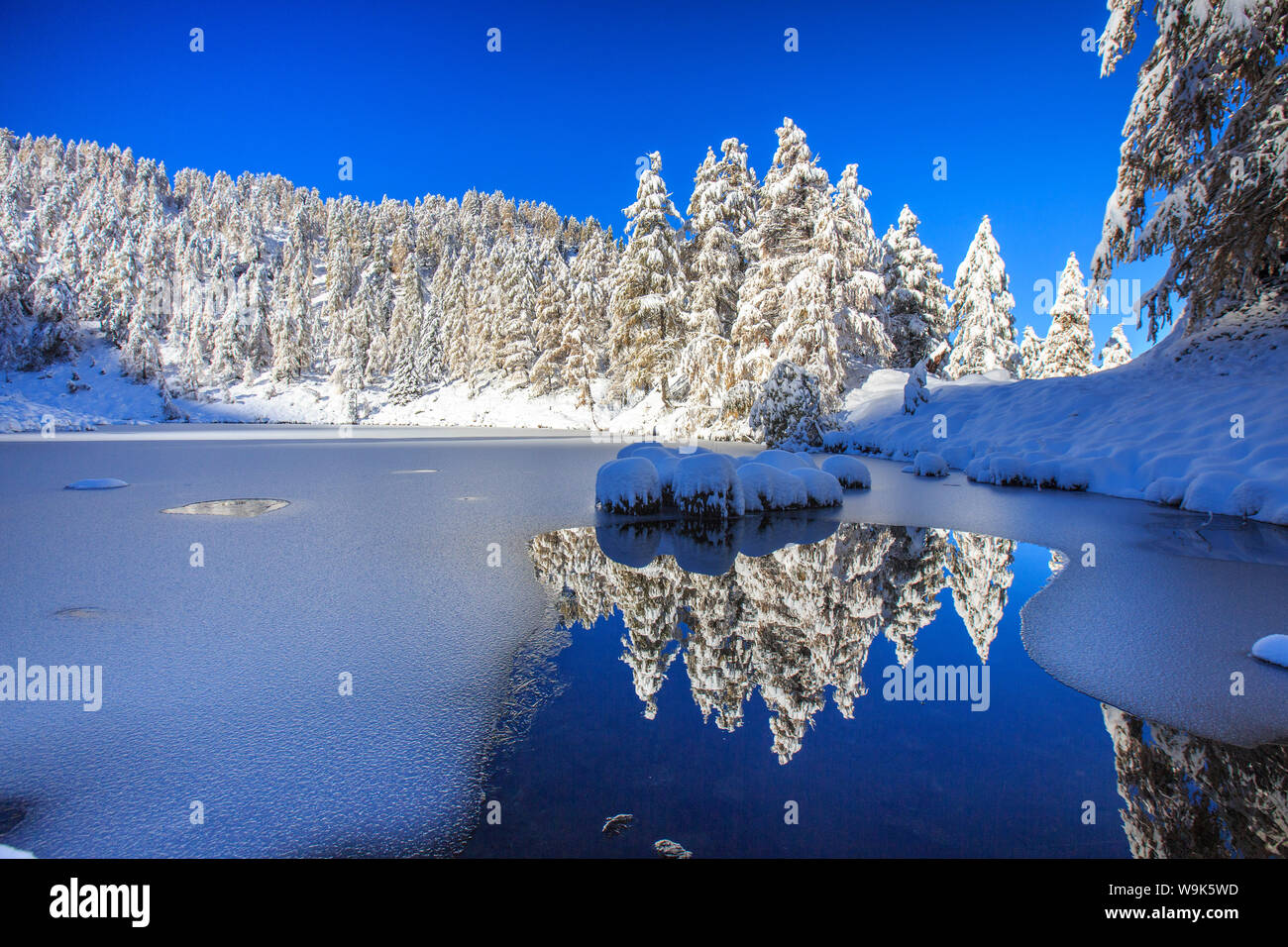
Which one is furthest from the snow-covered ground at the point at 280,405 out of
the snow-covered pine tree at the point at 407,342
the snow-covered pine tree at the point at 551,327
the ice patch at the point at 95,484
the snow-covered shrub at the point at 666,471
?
the ice patch at the point at 95,484

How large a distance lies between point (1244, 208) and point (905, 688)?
14.2 meters

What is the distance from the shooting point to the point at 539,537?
818 centimetres

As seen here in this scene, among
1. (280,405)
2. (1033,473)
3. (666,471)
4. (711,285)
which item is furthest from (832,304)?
(280,405)

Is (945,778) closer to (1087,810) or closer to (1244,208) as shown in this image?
(1087,810)

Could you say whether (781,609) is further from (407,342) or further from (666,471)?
(407,342)

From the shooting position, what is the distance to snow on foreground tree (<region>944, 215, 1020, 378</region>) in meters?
39.9

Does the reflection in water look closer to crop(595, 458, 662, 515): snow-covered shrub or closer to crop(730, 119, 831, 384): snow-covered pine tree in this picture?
crop(595, 458, 662, 515): snow-covered shrub

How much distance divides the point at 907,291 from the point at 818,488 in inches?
1149

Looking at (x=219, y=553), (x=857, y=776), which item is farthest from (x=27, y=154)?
(x=857, y=776)

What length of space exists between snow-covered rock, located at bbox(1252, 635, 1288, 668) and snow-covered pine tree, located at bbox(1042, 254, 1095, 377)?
4147cm

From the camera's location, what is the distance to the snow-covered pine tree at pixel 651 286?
1388 inches

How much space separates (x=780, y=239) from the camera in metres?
29.7

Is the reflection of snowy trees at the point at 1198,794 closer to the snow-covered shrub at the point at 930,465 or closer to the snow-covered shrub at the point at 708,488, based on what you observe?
the snow-covered shrub at the point at 708,488

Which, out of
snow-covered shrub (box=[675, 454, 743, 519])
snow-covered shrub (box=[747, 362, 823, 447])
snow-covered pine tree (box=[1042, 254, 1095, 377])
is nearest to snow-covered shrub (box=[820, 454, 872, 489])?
snow-covered shrub (box=[675, 454, 743, 519])
